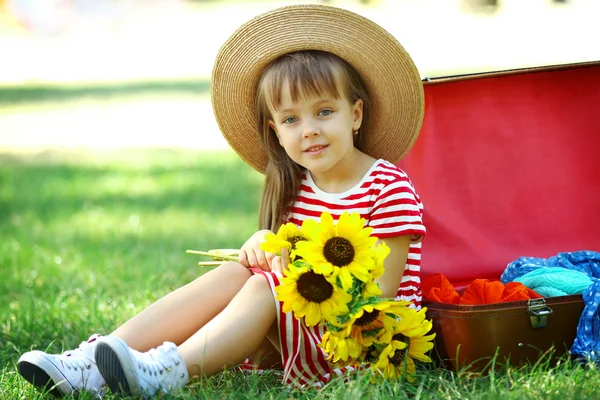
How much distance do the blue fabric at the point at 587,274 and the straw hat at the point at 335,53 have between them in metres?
0.59

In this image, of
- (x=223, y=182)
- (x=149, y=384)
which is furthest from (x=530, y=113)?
(x=223, y=182)

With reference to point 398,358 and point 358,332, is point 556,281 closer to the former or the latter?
point 398,358

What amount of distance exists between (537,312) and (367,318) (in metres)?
0.48

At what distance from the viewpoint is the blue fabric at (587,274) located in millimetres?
2578

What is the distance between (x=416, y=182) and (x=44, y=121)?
7910 millimetres

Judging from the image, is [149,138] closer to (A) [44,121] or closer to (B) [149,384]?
(A) [44,121]

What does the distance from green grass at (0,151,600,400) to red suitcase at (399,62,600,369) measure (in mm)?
814

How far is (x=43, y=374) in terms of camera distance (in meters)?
2.48

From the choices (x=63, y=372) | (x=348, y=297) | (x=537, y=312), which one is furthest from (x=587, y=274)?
(x=63, y=372)

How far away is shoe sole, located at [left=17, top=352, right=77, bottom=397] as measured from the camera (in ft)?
8.08

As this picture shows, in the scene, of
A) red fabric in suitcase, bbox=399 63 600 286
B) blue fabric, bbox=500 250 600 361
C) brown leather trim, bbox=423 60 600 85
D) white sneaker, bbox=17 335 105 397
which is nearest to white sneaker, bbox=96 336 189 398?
white sneaker, bbox=17 335 105 397

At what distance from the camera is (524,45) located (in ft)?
40.7

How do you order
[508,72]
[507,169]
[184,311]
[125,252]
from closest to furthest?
[184,311]
[508,72]
[507,169]
[125,252]

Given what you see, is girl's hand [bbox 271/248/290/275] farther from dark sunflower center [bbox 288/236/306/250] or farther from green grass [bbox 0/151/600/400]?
green grass [bbox 0/151/600/400]
